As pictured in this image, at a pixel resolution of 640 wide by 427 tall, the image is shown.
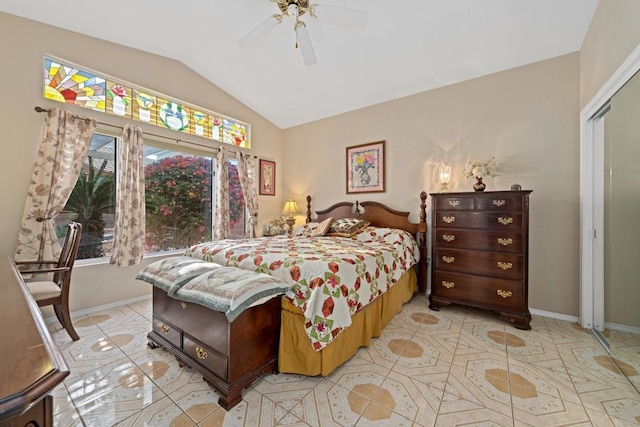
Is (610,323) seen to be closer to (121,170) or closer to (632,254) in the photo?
(632,254)

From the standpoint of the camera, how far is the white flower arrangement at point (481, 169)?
304 centimetres

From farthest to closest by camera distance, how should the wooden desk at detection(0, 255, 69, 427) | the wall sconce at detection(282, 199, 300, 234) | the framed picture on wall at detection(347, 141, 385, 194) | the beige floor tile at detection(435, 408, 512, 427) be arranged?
the wall sconce at detection(282, 199, 300, 234)
the framed picture on wall at detection(347, 141, 385, 194)
the beige floor tile at detection(435, 408, 512, 427)
the wooden desk at detection(0, 255, 69, 427)

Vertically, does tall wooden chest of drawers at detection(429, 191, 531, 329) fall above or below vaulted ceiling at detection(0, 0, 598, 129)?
below

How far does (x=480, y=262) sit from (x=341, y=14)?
2.70m

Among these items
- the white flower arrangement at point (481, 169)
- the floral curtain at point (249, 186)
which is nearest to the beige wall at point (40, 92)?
the floral curtain at point (249, 186)

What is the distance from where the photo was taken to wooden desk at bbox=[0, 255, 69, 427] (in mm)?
484

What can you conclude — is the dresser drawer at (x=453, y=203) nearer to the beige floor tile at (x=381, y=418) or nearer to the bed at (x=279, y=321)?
the bed at (x=279, y=321)

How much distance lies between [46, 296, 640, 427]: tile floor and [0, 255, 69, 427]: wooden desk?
1.09m

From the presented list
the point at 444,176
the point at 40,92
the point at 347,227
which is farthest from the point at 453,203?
the point at 40,92

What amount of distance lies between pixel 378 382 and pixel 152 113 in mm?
3990

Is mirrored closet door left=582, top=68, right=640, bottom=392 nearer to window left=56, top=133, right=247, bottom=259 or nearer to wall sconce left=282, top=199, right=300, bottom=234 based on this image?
wall sconce left=282, top=199, right=300, bottom=234

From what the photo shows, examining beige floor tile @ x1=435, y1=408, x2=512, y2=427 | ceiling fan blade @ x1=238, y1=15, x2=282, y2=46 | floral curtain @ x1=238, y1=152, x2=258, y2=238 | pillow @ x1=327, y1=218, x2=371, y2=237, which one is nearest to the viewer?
beige floor tile @ x1=435, y1=408, x2=512, y2=427

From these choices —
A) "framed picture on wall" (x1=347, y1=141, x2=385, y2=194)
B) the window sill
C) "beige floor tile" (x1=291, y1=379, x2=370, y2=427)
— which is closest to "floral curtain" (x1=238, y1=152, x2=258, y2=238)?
the window sill

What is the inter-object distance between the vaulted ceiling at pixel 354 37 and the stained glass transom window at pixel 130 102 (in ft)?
1.59
